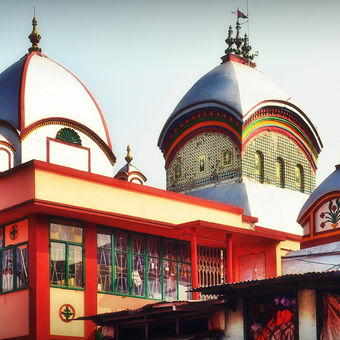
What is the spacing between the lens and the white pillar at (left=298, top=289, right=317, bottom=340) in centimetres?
1405

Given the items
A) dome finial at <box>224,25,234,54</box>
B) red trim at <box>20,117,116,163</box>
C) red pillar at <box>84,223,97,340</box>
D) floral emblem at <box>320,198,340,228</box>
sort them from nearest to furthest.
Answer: red pillar at <box>84,223,97,340</box>, red trim at <box>20,117,116,163</box>, floral emblem at <box>320,198,340,228</box>, dome finial at <box>224,25,234,54</box>

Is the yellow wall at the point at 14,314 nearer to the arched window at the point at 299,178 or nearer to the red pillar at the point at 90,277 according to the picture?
the red pillar at the point at 90,277

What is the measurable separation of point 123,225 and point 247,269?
13.3ft

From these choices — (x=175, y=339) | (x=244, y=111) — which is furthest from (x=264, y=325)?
(x=244, y=111)

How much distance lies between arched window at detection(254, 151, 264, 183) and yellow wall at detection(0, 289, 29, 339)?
10995mm

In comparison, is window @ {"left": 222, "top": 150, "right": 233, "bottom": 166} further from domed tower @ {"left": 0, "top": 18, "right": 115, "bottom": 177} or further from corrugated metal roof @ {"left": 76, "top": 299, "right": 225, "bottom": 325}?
corrugated metal roof @ {"left": 76, "top": 299, "right": 225, "bottom": 325}

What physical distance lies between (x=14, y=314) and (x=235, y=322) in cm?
495

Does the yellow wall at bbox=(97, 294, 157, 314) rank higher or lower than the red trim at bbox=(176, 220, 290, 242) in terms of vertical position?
lower

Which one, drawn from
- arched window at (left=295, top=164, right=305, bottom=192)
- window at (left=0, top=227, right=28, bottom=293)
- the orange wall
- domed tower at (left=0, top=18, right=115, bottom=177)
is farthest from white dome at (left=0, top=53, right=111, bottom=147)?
arched window at (left=295, top=164, right=305, bottom=192)

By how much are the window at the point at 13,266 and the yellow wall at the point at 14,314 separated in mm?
172

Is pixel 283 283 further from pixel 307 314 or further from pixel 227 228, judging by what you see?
pixel 227 228

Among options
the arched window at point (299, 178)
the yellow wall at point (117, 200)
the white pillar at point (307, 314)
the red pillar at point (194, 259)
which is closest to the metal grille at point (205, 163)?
the arched window at point (299, 178)

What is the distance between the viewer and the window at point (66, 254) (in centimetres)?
1752

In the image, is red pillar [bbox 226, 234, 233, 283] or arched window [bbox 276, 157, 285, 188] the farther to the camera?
arched window [bbox 276, 157, 285, 188]
